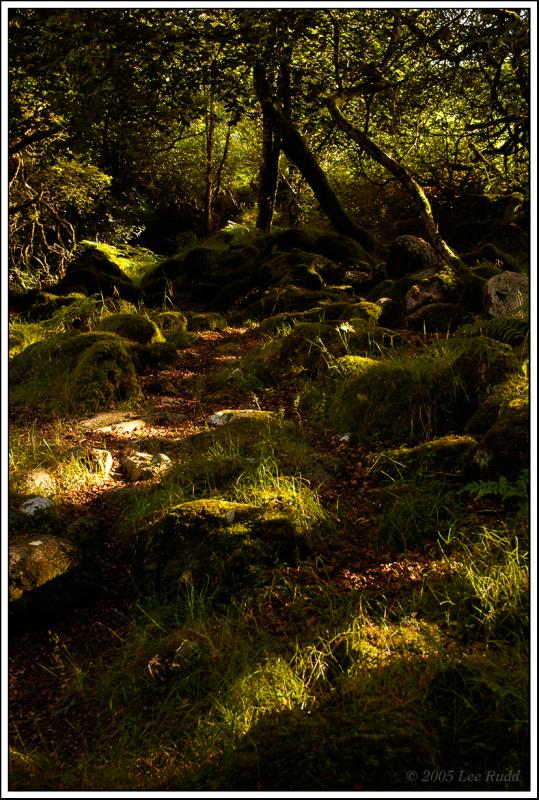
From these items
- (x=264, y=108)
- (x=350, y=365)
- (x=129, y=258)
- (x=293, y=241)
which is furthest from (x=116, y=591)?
(x=129, y=258)

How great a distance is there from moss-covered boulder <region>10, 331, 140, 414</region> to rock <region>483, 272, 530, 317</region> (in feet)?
13.0

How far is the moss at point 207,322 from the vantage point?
1012 centimetres

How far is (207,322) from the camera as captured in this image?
10.2 meters

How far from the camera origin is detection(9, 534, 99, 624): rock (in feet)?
12.1

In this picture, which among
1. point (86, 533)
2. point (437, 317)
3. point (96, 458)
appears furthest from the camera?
point (437, 317)

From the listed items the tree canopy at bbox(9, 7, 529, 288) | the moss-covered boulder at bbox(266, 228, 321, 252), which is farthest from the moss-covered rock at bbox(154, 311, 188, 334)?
the moss-covered boulder at bbox(266, 228, 321, 252)

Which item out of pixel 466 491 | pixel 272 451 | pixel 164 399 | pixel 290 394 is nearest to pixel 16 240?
pixel 164 399

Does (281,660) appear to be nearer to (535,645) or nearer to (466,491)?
(535,645)

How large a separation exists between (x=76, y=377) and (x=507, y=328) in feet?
14.5

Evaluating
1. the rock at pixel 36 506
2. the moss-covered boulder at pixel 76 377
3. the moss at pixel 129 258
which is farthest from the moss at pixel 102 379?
the moss at pixel 129 258

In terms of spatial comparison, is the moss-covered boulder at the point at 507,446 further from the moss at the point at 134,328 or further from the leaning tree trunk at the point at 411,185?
the moss at the point at 134,328

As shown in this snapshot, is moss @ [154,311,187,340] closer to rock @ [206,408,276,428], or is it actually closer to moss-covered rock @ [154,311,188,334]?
moss-covered rock @ [154,311,188,334]

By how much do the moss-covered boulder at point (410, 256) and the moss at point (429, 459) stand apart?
17.2 feet

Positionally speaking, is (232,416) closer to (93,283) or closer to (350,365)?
(350,365)
